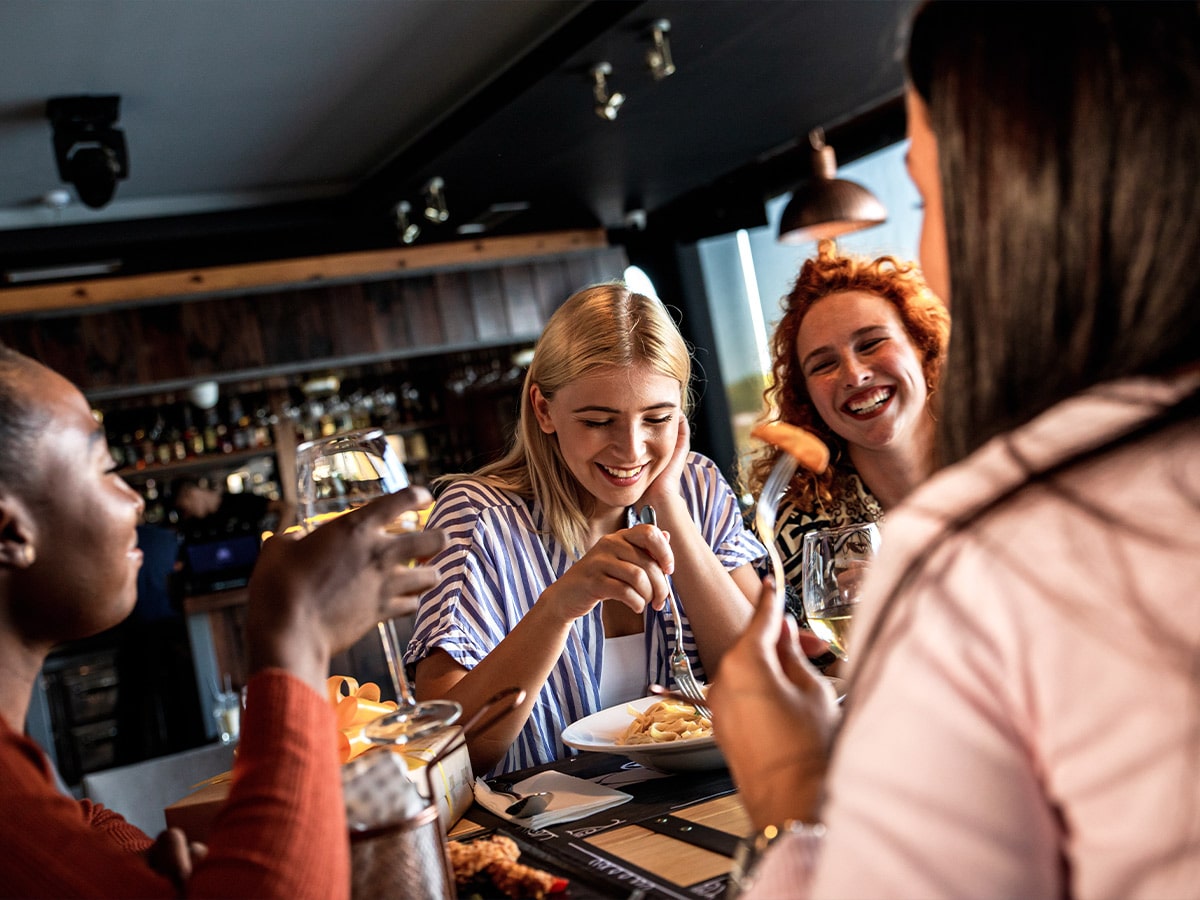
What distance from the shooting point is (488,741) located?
5.23 feet

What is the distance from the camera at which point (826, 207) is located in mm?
4480

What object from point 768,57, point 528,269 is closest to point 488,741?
point 768,57

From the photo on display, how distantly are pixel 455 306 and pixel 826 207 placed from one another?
280 centimetres

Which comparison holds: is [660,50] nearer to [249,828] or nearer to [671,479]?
[671,479]

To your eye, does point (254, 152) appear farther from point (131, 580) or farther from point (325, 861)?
point (325, 861)

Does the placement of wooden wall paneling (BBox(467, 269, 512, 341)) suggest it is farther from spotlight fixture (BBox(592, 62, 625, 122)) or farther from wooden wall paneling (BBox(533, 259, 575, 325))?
spotlight fixture (BBox(592, 62, 625, 122))

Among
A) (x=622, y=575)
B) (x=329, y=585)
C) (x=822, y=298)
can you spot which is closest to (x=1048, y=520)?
(x=329, y=585)

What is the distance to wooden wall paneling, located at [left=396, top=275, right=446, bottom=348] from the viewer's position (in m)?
6.52

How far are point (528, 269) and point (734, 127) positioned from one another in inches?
75.1

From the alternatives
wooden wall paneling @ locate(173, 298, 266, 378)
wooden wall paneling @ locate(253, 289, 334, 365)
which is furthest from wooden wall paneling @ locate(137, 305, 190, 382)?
wooden wall paneling @ locate(253, 289, 334, 365)

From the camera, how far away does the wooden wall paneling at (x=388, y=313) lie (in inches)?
253

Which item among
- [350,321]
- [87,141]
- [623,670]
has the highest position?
[87,141]

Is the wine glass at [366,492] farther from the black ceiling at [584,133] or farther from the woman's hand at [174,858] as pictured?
the black ceiling at [584,133]

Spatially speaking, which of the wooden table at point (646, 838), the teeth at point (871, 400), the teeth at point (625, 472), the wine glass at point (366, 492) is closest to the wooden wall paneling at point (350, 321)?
the teeth at point (871, 400)
